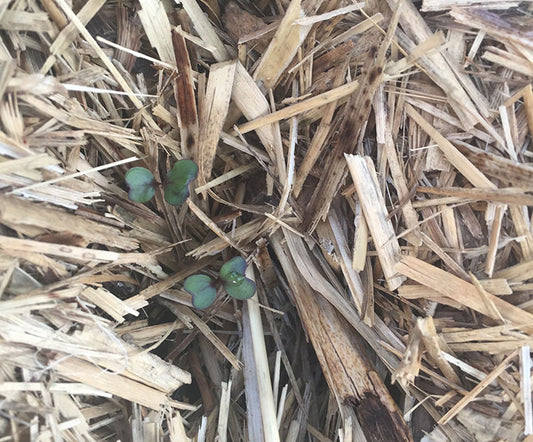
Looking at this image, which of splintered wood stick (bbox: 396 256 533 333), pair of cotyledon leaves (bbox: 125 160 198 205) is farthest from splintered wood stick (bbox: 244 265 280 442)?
splintered wood stick (bbox: 396 256 533 333)

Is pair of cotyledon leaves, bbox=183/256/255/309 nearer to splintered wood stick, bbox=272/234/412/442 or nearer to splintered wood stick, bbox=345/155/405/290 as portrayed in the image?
splintered wood stick, bbox=272/234/412/442

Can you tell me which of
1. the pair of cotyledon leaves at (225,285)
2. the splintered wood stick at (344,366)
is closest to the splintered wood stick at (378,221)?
the splintered wood stick at (344,366)

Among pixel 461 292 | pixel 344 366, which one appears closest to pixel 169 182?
pixel 344 366

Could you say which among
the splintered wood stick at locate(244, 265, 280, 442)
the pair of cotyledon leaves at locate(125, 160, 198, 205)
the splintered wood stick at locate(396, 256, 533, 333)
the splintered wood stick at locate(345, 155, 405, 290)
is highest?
the pair of cotyledon leaves at locate(125, 160, 198, 205)

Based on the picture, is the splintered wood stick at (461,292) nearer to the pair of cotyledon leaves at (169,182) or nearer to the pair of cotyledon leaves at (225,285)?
the pair of cotyledon leaves at (225,285)

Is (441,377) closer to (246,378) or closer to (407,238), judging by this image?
(407,238)
